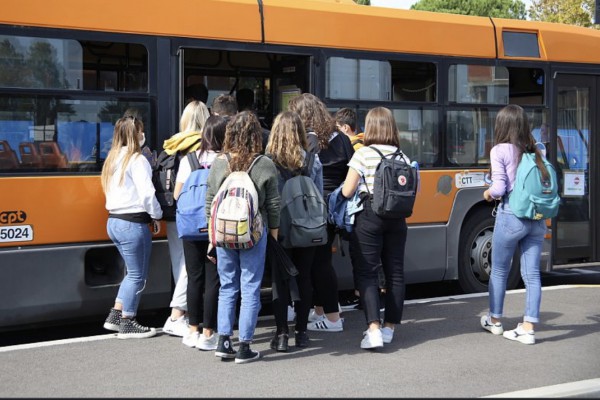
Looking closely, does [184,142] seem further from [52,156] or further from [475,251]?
[475,251]

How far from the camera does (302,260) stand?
643cm

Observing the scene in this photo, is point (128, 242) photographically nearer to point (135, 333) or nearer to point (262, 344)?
point (135, 333)

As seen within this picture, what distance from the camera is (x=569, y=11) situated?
90.6 ft

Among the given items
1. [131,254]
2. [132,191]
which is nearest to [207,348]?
[131,254]

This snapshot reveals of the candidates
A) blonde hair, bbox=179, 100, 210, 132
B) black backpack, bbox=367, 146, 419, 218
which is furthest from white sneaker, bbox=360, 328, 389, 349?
blonde hair, bbox=179, 100, 210, 132

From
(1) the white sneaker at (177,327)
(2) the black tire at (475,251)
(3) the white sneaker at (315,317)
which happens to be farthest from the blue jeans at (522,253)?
(1) the white sneaker at (177,327)

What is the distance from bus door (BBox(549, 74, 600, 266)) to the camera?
9.67m

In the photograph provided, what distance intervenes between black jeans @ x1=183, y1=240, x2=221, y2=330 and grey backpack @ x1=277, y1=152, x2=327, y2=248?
63 cm

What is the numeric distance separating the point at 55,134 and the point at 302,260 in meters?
2.28

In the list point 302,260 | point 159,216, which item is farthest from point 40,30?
point 302,260

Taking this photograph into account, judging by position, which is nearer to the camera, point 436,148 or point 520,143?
point 520,143

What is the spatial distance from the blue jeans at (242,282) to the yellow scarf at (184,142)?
1091mm

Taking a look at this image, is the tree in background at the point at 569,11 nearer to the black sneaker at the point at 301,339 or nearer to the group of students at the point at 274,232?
the group of students at the point at 274,232

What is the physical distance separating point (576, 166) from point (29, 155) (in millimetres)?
→ 6442
